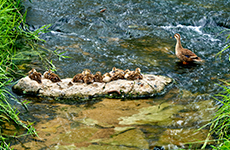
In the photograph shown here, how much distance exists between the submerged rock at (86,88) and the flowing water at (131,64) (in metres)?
0.19

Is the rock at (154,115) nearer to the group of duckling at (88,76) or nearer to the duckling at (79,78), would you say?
the group of duckling at (88,76)

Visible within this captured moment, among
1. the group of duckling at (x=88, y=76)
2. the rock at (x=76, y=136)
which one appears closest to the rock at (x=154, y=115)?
the rock at (x=76, y=136)

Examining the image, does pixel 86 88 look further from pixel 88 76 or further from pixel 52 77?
pixel 52 77

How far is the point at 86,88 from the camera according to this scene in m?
5.49

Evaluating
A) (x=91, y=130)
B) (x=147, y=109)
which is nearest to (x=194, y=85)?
(x=147, y=109)

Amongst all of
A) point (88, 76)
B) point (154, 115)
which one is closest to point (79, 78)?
point (88, 76)

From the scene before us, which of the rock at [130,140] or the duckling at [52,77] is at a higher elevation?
the duckling at [52,77]

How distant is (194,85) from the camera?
621 cm

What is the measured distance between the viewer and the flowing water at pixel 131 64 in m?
4.26

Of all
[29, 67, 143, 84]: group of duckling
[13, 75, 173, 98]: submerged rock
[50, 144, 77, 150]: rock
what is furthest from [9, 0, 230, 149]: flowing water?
[29, 67, 143, 84]: group of duckling

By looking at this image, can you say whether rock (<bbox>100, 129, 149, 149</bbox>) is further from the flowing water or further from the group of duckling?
the group of duckling

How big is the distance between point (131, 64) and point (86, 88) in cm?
214

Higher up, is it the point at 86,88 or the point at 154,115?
the point at 86,88

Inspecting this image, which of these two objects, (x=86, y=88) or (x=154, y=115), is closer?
(x=154, y=115)
